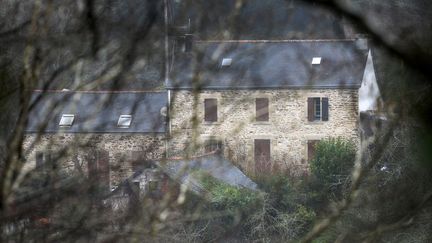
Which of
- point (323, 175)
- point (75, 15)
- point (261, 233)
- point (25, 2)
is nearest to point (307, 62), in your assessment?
point (323, 175)

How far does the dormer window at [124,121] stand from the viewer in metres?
1.65

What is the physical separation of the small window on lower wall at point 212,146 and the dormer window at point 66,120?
12.9 inches

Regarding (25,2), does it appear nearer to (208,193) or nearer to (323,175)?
(208,193)

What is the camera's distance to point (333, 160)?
1.88m

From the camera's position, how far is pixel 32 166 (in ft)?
5.73

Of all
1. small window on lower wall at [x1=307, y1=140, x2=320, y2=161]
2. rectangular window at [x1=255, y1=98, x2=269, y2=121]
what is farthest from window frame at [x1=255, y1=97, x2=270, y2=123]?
small window on lower wall at [x1=307, y1=140, x2=320, y2=161]

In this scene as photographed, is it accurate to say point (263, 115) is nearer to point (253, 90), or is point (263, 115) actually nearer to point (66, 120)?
point (253, 90)

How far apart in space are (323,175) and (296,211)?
0.18m

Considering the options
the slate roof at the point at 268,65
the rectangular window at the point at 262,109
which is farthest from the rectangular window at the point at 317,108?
the rectangular window at the point at 262,109

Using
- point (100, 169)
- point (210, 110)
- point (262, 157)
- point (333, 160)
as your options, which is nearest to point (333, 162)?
point (333, 160)

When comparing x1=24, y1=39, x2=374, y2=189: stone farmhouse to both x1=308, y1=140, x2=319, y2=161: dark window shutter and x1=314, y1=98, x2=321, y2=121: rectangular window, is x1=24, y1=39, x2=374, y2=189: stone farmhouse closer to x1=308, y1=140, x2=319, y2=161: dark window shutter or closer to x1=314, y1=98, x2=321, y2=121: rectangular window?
x1=314, y1=98, x2=321, y2=121: rectangular window

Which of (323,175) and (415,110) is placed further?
(323,175)

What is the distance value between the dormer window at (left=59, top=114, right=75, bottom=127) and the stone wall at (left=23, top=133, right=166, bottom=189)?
3cm

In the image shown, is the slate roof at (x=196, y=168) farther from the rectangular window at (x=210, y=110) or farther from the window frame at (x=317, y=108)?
the window frame at (x=317, y=108)
